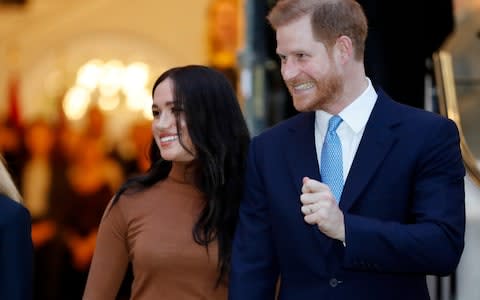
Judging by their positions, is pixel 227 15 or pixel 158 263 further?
pixel 227 15

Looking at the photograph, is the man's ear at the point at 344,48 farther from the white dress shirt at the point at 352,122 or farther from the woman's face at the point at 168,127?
the woman's face at the point at 168,127

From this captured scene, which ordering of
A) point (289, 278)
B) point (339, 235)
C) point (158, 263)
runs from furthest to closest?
1. point (158, 263)
2. point (289, 278)
3. point (339, 235)

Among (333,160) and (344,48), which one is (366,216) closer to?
(333,160)

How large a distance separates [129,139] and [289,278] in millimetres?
14358

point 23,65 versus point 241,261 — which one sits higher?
point 241,261

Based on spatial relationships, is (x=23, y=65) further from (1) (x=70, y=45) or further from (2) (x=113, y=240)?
(2) (x=113, y=240)

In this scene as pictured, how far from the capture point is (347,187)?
3.39 m

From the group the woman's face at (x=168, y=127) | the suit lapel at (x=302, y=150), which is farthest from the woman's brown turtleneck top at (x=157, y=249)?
the suit lapel at (x=302, y=150)

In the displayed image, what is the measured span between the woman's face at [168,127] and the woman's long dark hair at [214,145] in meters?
0.02

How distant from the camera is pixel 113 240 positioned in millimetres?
4070

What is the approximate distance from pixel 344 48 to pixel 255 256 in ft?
2.21

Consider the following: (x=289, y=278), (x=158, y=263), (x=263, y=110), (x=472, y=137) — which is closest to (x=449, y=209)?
(x=289, y=278)

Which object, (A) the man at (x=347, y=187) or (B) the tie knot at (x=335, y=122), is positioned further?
(B) the tie knot at (x=335, y=122)

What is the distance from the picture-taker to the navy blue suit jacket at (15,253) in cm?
376
